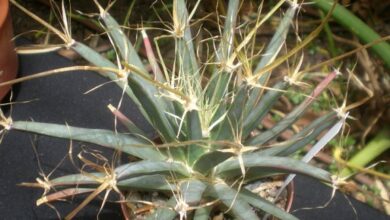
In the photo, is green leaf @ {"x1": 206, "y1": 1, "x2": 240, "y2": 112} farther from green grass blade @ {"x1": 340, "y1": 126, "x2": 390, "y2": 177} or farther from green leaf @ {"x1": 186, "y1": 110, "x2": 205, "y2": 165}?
green grass blade @ {"x1": 340, "y1": 126, "x2": 390, "y2": 177}

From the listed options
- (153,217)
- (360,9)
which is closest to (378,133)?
(360,9)

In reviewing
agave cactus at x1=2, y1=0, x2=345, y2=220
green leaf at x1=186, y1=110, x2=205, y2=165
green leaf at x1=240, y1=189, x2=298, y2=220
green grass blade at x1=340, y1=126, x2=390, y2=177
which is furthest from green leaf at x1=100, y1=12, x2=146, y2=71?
green grass blade at x1=340, y1=126, x2=390, y2=177

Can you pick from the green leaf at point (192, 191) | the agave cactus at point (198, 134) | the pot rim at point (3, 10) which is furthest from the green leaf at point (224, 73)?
the pot rim at point (3, 10)

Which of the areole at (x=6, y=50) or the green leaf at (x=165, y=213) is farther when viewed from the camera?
the areole at (x=6, y=50)

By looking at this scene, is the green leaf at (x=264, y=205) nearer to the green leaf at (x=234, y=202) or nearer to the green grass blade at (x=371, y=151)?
the green leaf at (x=234, y=202)

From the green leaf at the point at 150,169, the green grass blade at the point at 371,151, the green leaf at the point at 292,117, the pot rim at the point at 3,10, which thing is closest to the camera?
the green leaf at the point at 150,169

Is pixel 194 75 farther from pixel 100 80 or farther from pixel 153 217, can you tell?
pixel 100 80
